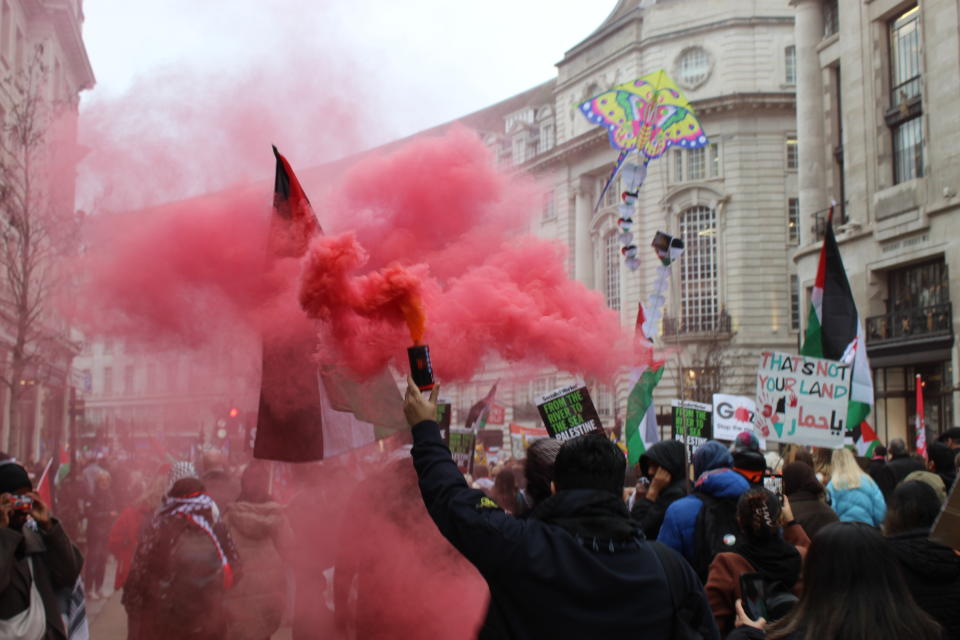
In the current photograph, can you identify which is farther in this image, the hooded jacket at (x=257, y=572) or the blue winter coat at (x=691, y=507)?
the hooded jacket at (x=257, y=572)

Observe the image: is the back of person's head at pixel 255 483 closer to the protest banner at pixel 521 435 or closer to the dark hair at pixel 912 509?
the dark hair at pixel 912 509

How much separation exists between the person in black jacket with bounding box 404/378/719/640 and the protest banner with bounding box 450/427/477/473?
12.8 feet

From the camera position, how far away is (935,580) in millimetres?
3617

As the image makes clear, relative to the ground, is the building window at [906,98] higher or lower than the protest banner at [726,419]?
higher

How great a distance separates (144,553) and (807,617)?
431 cm

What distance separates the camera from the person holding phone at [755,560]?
4.45 m

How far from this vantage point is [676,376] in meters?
42.8

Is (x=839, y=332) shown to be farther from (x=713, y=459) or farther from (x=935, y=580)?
(x=935, y=580)

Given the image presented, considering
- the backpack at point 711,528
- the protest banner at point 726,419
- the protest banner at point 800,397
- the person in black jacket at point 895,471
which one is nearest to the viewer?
the backpack at point 711,528

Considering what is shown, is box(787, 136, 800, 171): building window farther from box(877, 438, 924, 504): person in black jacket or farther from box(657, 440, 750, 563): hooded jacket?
box(657, 440, 750, 563): hooded jacket

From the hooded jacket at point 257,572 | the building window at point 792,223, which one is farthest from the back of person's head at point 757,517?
the building window at point 792,223

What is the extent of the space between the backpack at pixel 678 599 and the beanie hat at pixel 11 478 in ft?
11.3

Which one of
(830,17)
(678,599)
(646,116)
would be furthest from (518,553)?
(830,17)

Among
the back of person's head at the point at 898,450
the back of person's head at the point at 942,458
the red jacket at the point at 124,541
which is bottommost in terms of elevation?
the red jacket at the point at 124,541
